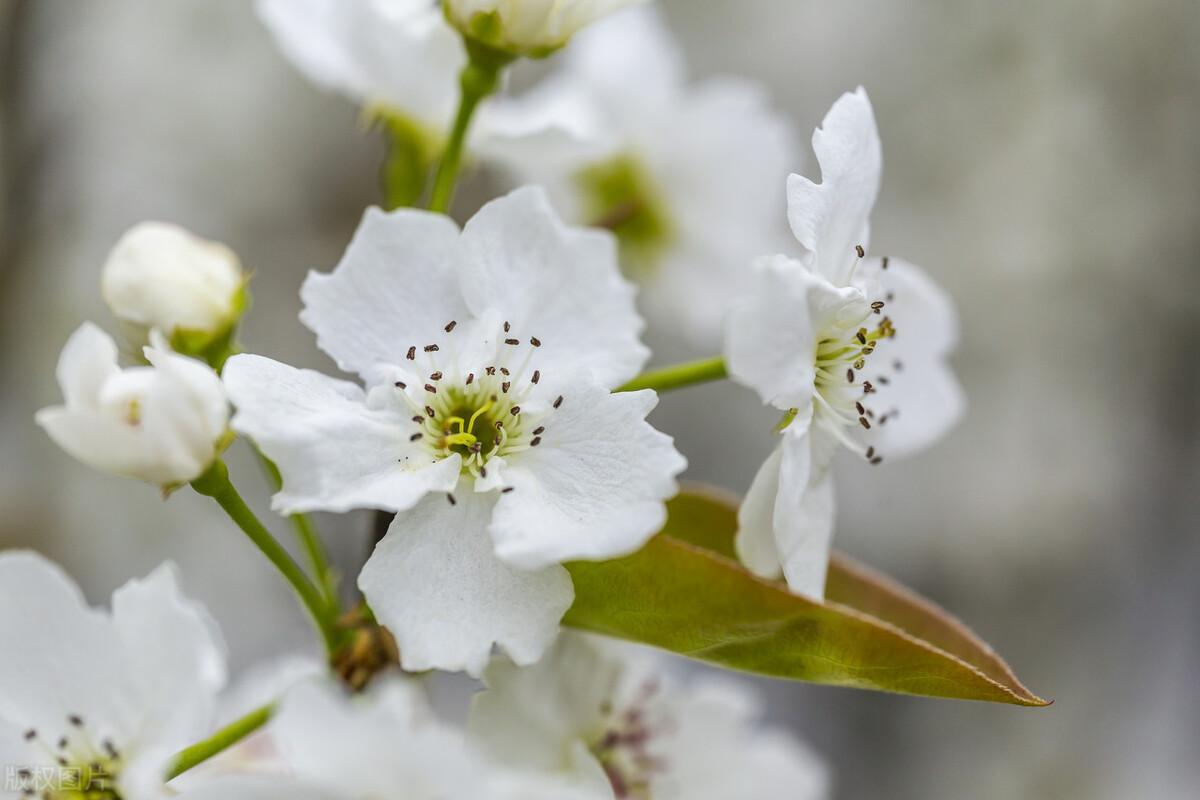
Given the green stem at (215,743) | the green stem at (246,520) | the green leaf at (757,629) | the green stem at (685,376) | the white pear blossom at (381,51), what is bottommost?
the green stem at (215,743)

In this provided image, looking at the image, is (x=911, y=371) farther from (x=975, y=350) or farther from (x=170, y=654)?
(x=975, y=350)

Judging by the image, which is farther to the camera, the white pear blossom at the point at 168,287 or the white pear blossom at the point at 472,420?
the white pear blossom at the point at 168,287

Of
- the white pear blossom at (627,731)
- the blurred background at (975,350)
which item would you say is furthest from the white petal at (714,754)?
the blurred background at (975,350)

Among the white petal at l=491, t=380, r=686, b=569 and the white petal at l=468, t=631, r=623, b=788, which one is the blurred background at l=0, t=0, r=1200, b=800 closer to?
the white petal at l=468, t=631, r=623, b=788

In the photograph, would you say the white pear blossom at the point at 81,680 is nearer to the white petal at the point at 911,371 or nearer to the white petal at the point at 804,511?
the white petal at the point at 804,511

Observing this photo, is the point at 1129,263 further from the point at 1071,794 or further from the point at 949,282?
the point at 1071,794

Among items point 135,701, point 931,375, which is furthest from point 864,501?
point 135,701

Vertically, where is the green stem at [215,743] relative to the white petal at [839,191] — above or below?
below

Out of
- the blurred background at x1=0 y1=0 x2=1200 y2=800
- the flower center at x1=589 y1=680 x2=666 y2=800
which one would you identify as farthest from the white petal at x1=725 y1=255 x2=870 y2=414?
the blurred background at x1=0 y1=0 x2=1200 y2=800

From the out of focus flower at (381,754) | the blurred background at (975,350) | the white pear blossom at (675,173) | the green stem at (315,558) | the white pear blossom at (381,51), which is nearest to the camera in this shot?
the out of focus flower at (381,754)
